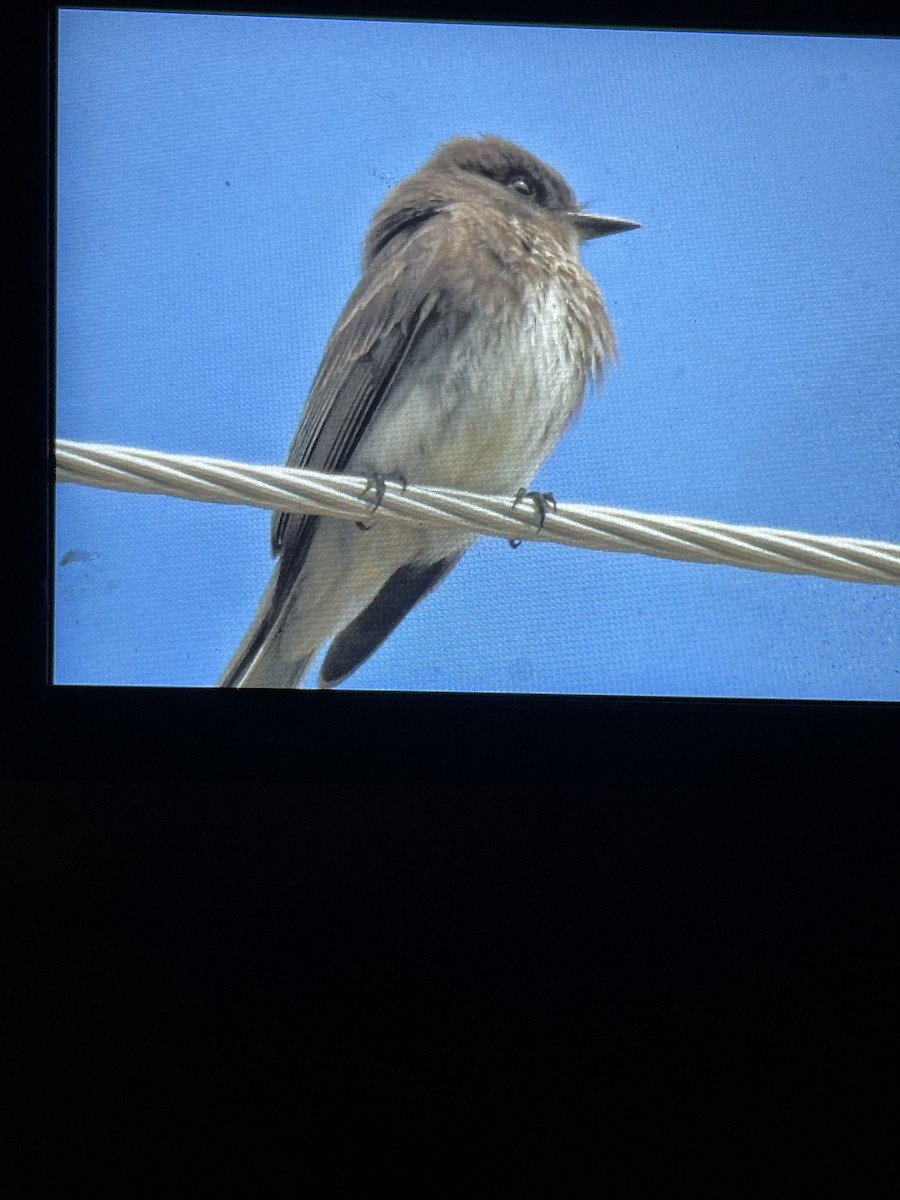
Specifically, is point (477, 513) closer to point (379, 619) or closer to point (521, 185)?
point (379, 619)

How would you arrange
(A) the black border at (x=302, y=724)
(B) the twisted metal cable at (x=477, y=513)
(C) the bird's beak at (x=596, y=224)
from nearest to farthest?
(B) the twisted metal cable at (x=477, y=513), (A) the black border at (x=302, y=724), (C) the bird's beak at (x=596, y=224)

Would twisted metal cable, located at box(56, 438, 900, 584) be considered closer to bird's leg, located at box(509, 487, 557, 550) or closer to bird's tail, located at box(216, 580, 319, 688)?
bird's leg, located at box(509, 487, 557, 550)

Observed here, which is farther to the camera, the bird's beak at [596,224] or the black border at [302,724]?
the bird's beak at [596,224]

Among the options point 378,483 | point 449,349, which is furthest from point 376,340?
point 378,483

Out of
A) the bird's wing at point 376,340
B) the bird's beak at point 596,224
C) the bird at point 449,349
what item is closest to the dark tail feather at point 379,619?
the bird at point 449,349

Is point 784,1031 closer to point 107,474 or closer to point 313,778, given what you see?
point 313,778

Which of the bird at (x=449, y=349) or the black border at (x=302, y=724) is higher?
the bird at (x=449, y=349)

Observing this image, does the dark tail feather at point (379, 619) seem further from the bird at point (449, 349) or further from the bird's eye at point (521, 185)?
the bird's eye at point (521, 185)

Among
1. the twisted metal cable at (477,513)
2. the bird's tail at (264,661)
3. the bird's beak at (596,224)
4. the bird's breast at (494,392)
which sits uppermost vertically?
the bird's beak at (596,224)
